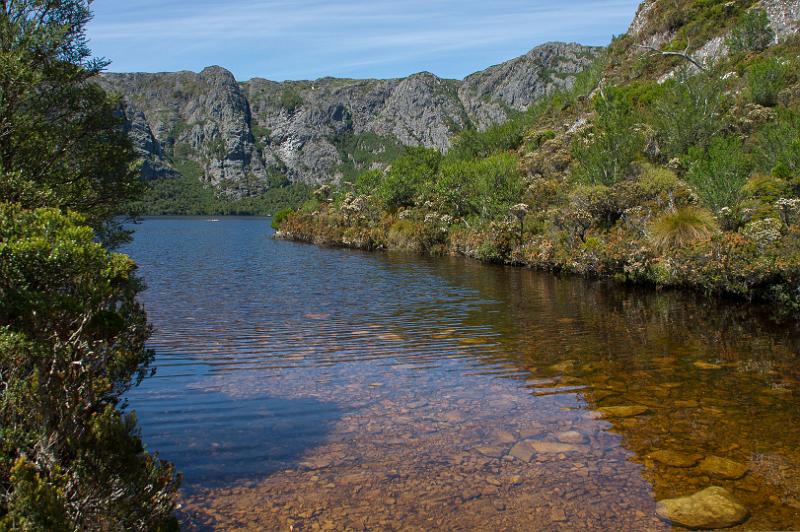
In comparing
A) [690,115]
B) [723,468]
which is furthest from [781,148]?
[723,468]

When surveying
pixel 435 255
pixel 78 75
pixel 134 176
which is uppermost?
pixel 78 75

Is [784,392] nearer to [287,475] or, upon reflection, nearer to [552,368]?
[552,368]

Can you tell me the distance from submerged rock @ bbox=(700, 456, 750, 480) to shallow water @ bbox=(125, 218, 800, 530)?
3.1 inches

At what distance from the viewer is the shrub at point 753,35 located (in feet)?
199

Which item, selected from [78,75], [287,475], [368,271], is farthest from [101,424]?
[368,271]

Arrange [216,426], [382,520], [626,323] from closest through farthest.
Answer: [382,520] → [216,426] → [626,323]

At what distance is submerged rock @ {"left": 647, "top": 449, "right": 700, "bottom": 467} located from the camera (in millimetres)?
8320

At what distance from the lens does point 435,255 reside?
5094 centimetres

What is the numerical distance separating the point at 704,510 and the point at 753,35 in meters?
70.0

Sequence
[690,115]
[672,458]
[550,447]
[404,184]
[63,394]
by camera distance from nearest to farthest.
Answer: [63,394] < [672,458] < [550,447] < [690,115] < [404,184]

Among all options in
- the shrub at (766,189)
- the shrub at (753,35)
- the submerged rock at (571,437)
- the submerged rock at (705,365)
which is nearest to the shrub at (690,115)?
the shrub at (766,189)

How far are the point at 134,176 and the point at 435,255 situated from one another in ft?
124

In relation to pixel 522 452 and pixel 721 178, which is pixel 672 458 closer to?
pixel 522 452

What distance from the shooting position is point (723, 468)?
8125 mm
